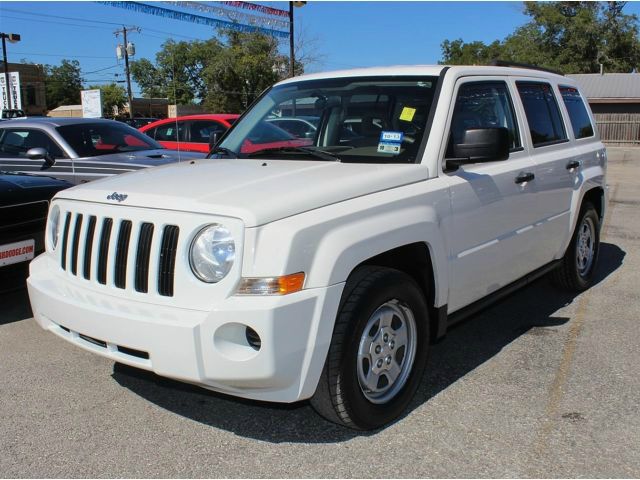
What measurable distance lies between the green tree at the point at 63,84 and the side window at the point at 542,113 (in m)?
101

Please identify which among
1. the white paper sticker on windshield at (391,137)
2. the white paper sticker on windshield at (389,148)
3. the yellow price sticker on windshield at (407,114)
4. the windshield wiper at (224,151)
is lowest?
the windshield wiper at (224,151)

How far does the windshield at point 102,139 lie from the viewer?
7836mm

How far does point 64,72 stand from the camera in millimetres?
100062

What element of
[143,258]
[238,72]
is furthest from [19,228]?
[238,72]

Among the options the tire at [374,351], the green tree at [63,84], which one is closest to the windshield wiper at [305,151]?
the tire at [374,351]

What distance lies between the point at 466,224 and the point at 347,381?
4.15 feet

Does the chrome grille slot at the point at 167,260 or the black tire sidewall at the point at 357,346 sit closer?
the chrome grille slot at the point at 167,260

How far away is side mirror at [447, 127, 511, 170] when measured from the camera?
3582mm

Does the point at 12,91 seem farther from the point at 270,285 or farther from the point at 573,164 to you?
the point at 270,285

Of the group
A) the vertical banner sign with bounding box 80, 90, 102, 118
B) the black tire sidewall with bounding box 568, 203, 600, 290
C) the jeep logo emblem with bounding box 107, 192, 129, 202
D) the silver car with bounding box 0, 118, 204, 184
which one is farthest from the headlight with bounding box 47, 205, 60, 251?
the vertical banner sign with bounding box 80, 90, 102, 118

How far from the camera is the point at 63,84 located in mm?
98938

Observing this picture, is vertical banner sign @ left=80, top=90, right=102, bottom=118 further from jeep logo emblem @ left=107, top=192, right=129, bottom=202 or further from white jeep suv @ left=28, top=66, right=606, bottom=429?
jeep logo emblem @ left=107, top=192, right=129, bottom=202

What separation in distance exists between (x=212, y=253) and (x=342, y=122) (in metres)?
1.64

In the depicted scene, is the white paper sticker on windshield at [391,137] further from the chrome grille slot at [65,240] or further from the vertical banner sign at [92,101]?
the vertical banner sign at [92,101]
